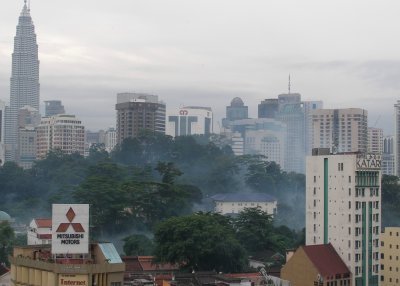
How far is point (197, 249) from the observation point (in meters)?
61.1

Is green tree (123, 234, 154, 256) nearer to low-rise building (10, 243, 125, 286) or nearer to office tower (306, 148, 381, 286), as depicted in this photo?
office tower (306, 148, 381, 286)

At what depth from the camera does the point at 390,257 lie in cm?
6319

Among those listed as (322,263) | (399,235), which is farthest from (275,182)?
(322,263)

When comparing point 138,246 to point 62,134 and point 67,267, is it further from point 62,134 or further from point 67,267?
point 62,134

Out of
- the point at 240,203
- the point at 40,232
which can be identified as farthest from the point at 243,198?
the point at 40,232

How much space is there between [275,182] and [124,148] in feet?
102

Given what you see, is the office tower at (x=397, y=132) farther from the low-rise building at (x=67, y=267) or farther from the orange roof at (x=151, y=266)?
the low-rise building at (x=67, y=267)

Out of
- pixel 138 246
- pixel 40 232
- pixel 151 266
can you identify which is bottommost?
pixel 151 266

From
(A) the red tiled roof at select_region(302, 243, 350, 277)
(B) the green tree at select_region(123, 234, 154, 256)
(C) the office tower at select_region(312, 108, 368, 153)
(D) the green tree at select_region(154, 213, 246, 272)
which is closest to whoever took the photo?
(A) the red tiled roof at select_region(302, 243, 350, 277)

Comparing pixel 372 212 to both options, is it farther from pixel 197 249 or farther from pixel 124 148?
pixel 124 148

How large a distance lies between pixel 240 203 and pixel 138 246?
39.8 metres

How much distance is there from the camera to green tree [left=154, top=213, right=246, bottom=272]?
61094 millimetres

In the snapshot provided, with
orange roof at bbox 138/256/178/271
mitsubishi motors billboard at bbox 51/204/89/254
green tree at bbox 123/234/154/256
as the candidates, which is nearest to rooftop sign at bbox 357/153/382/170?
orange roof at bbox 138/256/178/271

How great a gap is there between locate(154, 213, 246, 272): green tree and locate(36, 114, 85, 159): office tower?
130902mm
